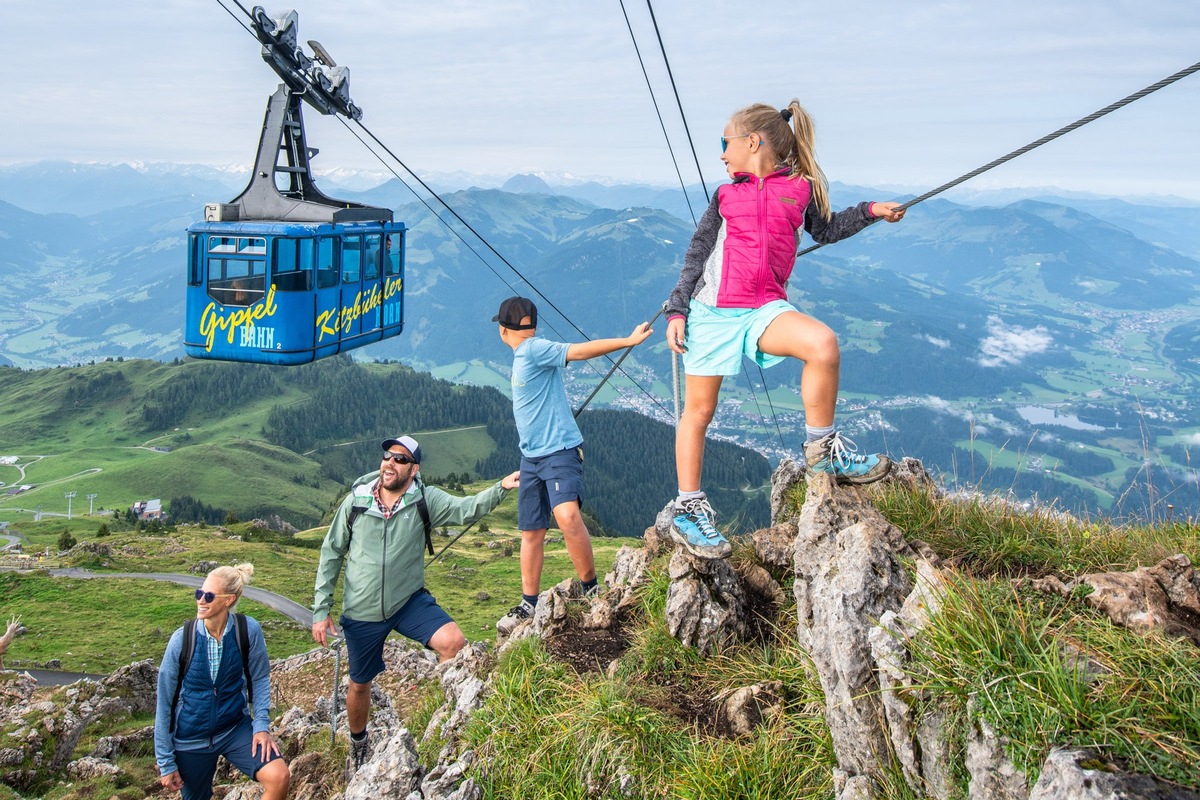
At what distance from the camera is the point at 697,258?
7.29 metres

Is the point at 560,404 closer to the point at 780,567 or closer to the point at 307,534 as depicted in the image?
the point at 780,567

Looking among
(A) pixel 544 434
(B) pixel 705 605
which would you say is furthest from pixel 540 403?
(B) pixel 705 605

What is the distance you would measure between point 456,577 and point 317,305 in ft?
228

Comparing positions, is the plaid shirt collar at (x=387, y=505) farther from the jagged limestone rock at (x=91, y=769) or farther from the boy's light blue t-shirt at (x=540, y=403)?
the jagged limestone rock at (x=91, y=769)

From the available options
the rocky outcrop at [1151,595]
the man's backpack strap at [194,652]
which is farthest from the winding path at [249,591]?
the rocky outcrop at [1151,595]

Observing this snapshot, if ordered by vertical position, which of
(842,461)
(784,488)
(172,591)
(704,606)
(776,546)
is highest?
(842,461)

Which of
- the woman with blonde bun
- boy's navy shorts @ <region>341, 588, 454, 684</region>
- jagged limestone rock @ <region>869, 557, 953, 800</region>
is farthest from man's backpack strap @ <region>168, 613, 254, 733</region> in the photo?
jagged limestone rock @ <region>869, 557, 953, 800</region>

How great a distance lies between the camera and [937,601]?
15.6ft

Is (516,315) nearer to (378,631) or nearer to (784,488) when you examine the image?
(378,631)

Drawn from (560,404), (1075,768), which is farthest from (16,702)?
(1075,768)

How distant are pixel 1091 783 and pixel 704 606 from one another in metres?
4.00

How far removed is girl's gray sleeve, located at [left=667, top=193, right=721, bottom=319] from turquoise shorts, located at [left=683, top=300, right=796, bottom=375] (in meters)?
0.16

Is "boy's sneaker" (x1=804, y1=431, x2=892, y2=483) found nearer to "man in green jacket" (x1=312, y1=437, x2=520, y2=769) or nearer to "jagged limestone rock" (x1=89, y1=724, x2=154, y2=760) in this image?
"man in green jacket" (x1=312, y1=437, x2=520, y2=769)

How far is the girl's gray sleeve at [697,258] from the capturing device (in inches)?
285
